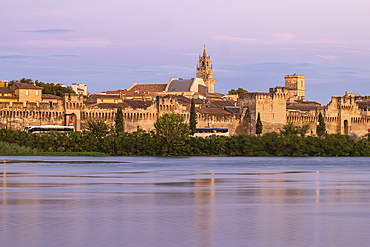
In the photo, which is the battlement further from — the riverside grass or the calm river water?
the calm river water

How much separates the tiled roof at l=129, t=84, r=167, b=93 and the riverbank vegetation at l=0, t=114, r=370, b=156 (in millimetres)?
86820

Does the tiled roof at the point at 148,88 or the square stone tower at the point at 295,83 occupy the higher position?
the square stone tower at the point at 295,83

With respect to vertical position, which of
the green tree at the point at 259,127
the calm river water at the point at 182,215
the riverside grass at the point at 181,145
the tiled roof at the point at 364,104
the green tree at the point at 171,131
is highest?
the tiled roof at the point at 364,104

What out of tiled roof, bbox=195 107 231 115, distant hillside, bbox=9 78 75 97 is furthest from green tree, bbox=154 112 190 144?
distant hillside, bbox=9 78 75 97

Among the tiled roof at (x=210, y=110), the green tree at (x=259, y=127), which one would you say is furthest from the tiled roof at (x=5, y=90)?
the green tree at (x=259, y=127)

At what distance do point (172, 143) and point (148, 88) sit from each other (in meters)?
91.7

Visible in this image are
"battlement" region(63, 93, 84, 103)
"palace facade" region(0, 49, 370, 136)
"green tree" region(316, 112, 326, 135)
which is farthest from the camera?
"green tree" region(316, 112, 326, 135)

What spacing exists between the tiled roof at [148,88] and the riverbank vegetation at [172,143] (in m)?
86.8

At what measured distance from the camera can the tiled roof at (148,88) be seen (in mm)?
151000

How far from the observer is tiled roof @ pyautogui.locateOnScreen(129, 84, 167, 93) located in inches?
5945

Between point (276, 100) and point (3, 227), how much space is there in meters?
77.0

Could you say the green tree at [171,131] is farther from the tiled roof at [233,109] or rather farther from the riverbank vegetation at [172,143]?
the tiled roof at [233,109]

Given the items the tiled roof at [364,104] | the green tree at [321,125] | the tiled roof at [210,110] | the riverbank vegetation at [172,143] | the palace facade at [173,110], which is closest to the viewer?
the riverbank vegetation at [172,143]

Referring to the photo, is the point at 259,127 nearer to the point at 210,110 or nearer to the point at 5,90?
the point at 210,110
